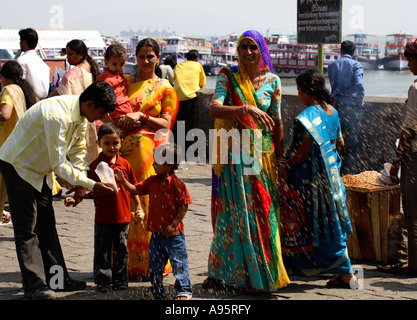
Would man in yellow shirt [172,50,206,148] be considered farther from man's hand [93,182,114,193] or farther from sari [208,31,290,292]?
man's hand [93,182,114,193]

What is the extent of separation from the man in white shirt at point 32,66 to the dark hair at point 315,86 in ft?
14.0

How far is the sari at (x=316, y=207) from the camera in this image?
565 cm

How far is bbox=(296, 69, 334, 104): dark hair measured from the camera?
5758mm

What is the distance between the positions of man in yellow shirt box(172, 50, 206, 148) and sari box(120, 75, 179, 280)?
5563 mm

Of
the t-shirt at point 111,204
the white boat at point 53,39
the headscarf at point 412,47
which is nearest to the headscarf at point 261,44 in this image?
the headscarf at point 412,47

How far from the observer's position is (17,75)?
7.92 m

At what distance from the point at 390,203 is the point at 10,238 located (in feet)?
12.3

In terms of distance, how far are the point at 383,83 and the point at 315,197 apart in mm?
61237

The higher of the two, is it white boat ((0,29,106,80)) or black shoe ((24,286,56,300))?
white boat ((0,29,106,80))

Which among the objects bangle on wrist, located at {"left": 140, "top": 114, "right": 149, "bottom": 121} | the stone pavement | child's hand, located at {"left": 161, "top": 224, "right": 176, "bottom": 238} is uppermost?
bangle on wrist, located at {"left": 140, "top": 114, "right": 149, "bottom": 121}

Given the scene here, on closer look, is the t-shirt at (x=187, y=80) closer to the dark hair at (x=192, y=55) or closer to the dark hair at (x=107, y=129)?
the dark hair at (x=192, y=55)

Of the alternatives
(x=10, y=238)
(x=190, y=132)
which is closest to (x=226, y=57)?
(x=190, y=132)

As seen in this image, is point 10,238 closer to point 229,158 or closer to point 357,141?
point 229,158
